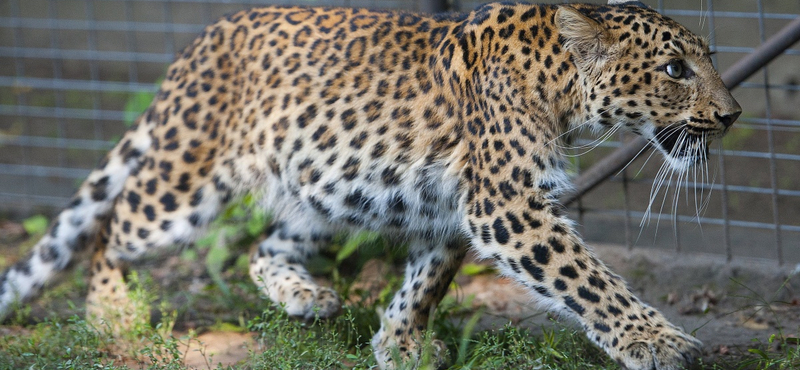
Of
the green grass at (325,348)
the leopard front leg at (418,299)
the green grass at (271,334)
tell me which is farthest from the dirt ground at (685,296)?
the leopard front leg at (418,299)

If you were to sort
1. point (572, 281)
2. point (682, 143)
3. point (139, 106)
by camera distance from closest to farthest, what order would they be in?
point (572, 281) < point (682, 143) < point (139, 106)

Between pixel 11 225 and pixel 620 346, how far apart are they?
21.2 feet

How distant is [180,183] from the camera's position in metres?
5.41

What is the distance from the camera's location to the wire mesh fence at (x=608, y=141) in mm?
6301

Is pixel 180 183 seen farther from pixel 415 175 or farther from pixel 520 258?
pixel 520 258

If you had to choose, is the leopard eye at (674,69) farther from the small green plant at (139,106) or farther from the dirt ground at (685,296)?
the small green plant at (139,106)

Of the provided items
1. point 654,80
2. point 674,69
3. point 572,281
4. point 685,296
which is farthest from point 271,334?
point 685,296

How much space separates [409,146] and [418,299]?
0.93 m

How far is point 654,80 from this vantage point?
418 cm

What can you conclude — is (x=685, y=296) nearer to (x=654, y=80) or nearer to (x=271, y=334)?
(x=654, y=80)

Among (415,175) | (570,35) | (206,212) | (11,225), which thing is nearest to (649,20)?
(570,35)

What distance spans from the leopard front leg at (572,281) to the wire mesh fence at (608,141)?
3.06 ft

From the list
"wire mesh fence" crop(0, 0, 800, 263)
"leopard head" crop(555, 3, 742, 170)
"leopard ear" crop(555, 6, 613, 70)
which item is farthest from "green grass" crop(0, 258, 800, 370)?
"leopard ear" crop(555, 6, 613, 70)

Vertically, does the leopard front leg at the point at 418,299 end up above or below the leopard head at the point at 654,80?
below
